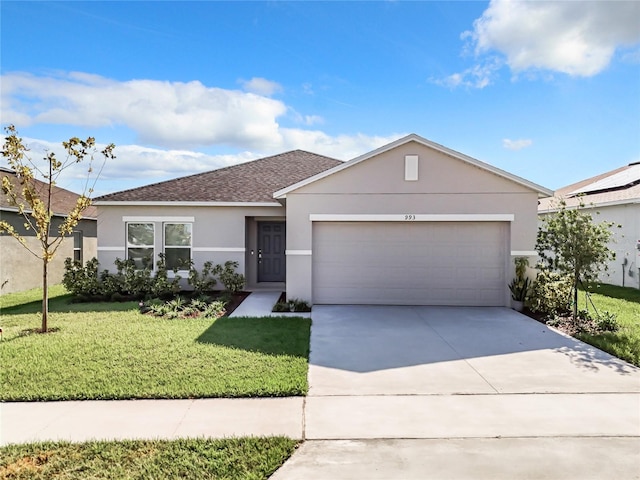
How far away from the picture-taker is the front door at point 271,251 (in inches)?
553

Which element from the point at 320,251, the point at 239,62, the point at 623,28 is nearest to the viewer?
the point at 623,28

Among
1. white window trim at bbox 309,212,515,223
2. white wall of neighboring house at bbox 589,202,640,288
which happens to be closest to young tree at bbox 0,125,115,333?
white window trim at bbox 309,212,515,223

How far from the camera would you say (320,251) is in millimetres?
10977

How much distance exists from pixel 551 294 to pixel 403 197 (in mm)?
4296

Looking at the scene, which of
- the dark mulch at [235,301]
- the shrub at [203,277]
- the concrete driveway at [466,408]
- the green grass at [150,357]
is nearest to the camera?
the concrete driveway at [466,408]

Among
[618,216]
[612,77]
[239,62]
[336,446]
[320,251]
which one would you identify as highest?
[239,62]

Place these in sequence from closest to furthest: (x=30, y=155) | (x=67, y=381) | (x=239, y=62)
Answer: (x=67, y=381) < (x=30, y=155) < (x=239, y=62)

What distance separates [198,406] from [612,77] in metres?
13.8

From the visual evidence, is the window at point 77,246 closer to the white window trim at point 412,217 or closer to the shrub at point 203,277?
the shrub at point 203,277

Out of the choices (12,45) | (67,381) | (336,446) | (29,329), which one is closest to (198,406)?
(336,446)

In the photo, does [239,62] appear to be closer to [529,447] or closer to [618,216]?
[529,447]

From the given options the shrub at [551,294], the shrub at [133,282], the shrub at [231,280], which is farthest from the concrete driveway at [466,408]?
the shrub at [133,282]

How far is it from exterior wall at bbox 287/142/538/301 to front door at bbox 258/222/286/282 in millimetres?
3499

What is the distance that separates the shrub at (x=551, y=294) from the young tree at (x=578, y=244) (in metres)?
0.26
